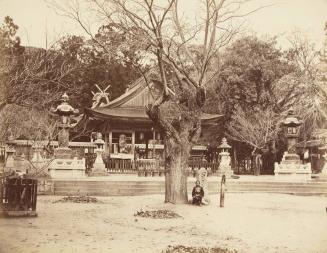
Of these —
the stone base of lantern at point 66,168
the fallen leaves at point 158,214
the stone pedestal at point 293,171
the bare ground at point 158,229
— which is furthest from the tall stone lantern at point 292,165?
the fallen leaves at point 158,214

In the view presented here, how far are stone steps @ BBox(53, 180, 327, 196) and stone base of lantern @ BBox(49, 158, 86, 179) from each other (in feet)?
9.37

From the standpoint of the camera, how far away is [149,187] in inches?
789

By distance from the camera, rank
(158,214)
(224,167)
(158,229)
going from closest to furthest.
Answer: (158,229) < (158,214) < (224,167)

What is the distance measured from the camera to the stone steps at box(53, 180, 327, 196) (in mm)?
18875

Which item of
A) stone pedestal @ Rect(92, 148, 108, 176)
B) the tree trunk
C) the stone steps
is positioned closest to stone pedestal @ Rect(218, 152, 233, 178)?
the stone steps

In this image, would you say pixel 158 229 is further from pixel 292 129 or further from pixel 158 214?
pixel 292 129

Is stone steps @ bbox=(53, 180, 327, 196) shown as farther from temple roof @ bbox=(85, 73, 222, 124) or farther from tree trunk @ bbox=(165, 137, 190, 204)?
temple roof @ bbox=(85, 73, 222, 124)

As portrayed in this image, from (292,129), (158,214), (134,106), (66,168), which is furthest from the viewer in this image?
(134,106)

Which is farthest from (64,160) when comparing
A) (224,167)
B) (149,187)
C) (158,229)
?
(158,229)

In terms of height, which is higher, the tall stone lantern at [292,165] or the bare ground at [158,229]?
the tall stone lantern at [292,165]

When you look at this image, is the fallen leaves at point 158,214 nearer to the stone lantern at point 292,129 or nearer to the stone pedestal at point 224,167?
the stone lantern at point 292,129

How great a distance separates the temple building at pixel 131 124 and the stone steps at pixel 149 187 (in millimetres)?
10643

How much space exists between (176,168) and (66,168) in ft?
31.0

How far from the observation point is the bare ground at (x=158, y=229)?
8594mm
